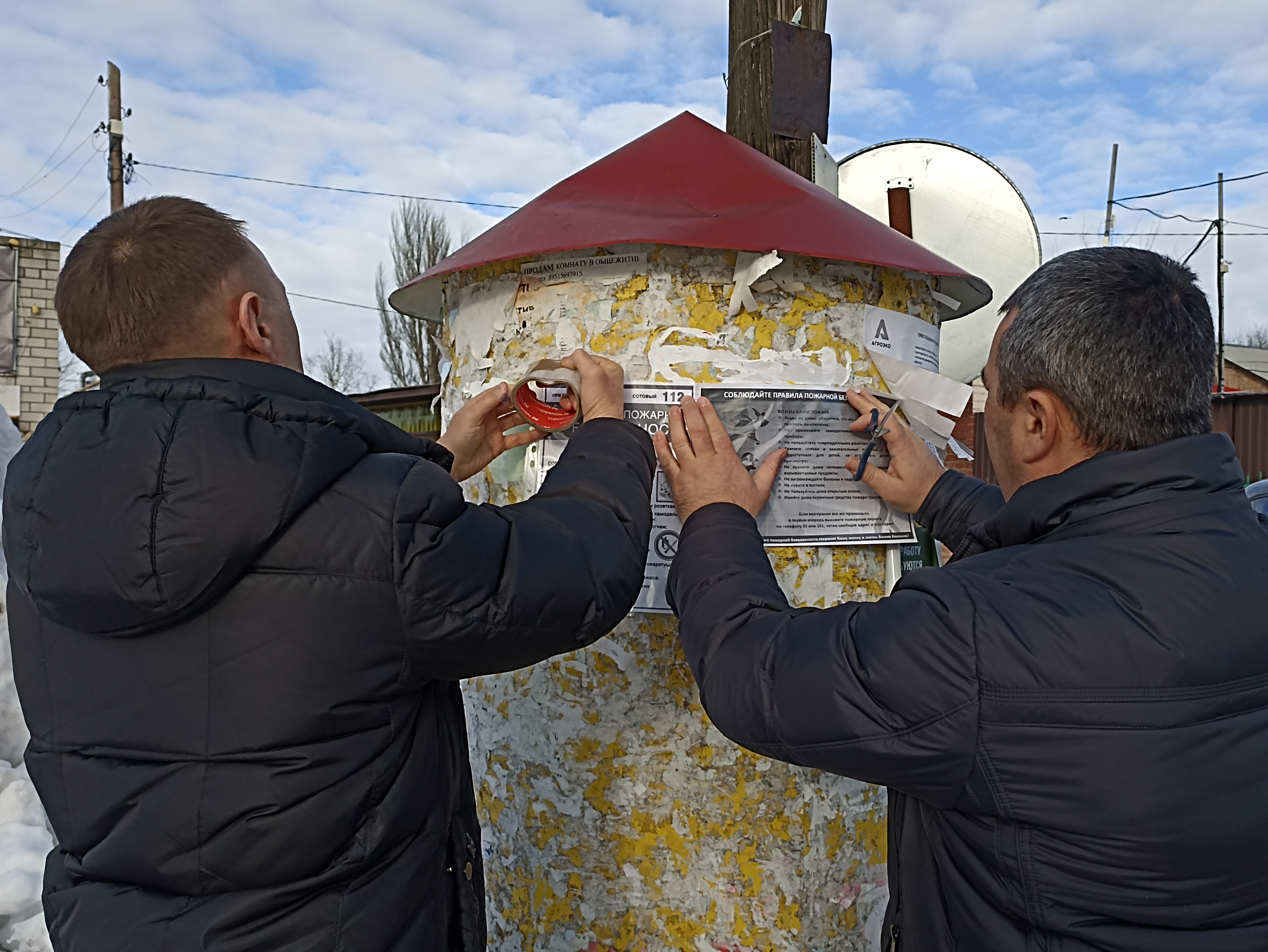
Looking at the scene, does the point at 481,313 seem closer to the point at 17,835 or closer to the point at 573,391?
the point at 573,391

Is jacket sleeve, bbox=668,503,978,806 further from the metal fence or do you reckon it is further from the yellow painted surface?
the metal fence

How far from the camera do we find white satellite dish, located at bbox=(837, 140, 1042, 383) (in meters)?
3.89

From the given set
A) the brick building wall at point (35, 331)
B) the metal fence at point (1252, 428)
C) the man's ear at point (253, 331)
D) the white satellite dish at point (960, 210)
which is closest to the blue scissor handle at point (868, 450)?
the man's ear at point (253, 331)

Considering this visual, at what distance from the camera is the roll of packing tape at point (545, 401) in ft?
5.64

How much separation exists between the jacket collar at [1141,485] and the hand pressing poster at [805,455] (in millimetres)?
560

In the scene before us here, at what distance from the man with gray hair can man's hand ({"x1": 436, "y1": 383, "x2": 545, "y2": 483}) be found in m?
0.72

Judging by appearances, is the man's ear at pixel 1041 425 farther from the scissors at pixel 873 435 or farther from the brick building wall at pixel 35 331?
the brick building wall at pixel 35 331

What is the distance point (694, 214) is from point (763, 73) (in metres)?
0.80

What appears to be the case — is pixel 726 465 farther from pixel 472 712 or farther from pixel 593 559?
pixel 472 712

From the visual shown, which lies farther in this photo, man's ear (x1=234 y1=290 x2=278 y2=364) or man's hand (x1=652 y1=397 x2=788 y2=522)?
man's hand (x1=652 y1=397 x2=788 y2=522)

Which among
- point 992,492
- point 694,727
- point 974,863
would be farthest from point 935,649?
point 992,492

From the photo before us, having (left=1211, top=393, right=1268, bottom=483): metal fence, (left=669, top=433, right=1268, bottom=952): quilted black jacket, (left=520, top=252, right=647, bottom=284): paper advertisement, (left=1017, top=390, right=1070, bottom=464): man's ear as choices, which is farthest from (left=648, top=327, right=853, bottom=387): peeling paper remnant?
(left=1211, top=393, right=1268, bottom=483): metal fence

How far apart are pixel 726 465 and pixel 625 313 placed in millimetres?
370

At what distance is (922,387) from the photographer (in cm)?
189
